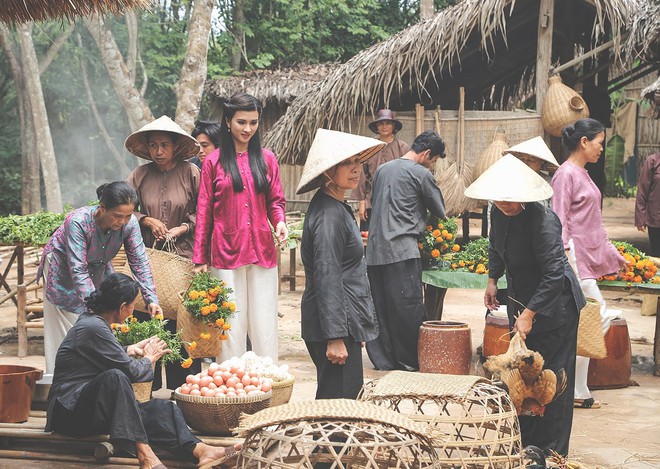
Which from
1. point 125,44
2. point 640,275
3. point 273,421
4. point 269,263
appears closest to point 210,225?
point 269,263

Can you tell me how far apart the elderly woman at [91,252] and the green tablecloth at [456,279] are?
2.87 m

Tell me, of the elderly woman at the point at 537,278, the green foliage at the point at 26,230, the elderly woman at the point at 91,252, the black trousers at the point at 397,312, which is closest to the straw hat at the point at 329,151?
the elderly woman at the point at 537,278

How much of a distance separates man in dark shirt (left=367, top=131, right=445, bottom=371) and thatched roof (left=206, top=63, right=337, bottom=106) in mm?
10263

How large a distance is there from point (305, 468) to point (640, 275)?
4.34m

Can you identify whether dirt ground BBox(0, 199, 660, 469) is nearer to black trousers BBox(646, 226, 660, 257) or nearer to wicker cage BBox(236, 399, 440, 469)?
black trousers BBox(646, 226, 660, 257)

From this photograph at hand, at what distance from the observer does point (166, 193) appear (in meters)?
6.45

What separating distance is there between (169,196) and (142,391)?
1.72 m

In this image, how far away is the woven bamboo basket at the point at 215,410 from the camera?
485cm

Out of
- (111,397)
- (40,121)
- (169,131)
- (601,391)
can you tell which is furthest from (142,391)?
(40,121)

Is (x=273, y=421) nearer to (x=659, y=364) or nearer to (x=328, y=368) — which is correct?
(x=328, y=368)

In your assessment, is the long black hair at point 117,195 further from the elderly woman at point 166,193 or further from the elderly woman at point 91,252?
the elderly woman at point 166,193

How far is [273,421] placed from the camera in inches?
137

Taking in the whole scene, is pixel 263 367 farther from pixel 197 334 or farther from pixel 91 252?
pixel 91 252

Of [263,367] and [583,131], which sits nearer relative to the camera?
[263,367]
